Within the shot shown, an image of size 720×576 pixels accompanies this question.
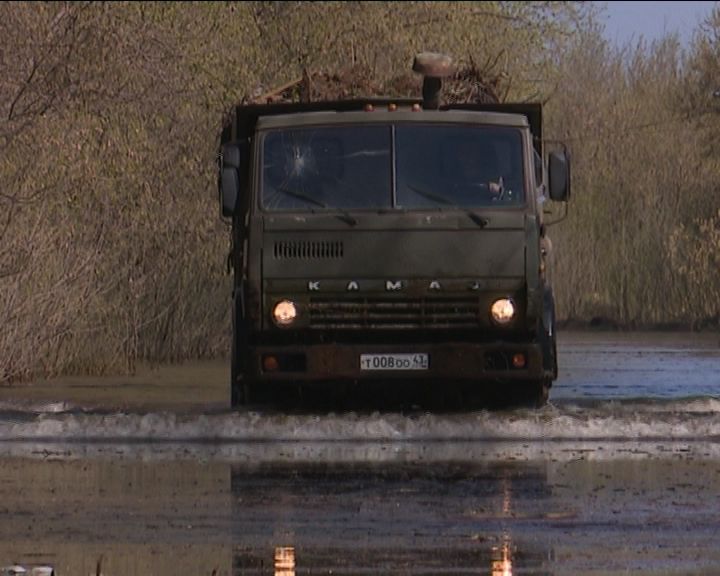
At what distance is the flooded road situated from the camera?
10.4m

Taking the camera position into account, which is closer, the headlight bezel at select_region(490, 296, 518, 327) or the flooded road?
the flooded road

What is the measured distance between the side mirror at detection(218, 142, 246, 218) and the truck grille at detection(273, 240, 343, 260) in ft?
2.35

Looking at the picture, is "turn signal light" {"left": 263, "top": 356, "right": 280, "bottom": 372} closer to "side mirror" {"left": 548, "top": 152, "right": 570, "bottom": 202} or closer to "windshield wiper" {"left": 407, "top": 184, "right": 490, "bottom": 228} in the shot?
"windshield wiper" {"left": 407, "top": 184, "right": 490, "bottom": 228}

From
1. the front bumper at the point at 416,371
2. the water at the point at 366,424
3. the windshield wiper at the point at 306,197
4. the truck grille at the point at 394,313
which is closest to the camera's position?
the water at the point at 366,424

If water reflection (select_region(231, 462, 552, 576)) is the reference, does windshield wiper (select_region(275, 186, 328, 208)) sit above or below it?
above

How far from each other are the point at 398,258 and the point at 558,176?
4.86 ft

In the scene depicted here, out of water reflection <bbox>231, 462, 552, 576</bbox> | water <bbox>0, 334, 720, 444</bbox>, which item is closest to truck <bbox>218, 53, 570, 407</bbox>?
water <bbox>0, 334, 720, 444</bbox>

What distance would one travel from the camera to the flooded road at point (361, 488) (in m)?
10.4

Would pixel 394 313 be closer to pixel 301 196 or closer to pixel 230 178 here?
pixel 301 196

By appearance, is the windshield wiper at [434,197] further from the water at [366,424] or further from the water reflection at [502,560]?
the water reflection at [502,560]

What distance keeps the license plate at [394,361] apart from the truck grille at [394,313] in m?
0.24

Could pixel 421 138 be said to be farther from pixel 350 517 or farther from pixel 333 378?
pixel 350 517

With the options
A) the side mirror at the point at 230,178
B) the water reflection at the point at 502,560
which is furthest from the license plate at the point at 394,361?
the water reflection at the point at 502,560

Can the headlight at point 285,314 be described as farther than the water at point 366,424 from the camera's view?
Yes
